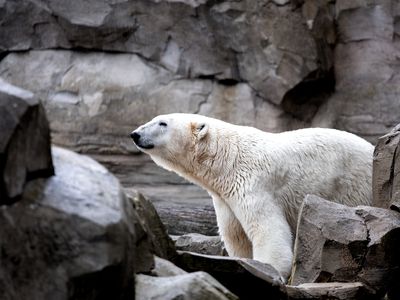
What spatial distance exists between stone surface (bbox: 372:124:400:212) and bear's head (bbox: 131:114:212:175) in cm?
174

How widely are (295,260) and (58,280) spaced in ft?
8.68

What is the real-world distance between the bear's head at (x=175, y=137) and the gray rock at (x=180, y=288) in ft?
11.6

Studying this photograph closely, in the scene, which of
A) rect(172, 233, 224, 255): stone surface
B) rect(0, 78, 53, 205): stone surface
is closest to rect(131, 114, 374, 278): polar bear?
rect(172, 233, 224, 255): stone surface

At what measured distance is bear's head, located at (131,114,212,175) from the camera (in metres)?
7.30

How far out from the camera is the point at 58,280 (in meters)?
3.22

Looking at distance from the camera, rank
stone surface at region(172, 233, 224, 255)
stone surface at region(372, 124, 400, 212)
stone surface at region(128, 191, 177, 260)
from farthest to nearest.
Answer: stone surface at region(172, 233, 224, 255)
stone surface at region(372, 124, 400, 212)
stone surface at region(128, 191, 177, 260)

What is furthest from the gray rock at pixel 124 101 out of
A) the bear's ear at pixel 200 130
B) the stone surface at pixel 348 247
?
the stone surface at pixel 348 247

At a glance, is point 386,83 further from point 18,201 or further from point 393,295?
point 18,201

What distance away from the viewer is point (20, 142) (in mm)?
3389

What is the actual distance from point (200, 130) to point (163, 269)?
3.33 m

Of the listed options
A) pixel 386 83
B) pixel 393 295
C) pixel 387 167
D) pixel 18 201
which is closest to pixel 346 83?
pixel 386 83

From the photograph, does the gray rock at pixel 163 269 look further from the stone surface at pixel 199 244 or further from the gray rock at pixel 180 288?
the stone surface at pixel 199 244

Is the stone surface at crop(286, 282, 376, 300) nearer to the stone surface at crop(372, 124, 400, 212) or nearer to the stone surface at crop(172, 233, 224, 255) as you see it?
the stone surface at crop(372, 124, 400, 212)

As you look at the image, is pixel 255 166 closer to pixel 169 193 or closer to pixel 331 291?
pixel 331 291
